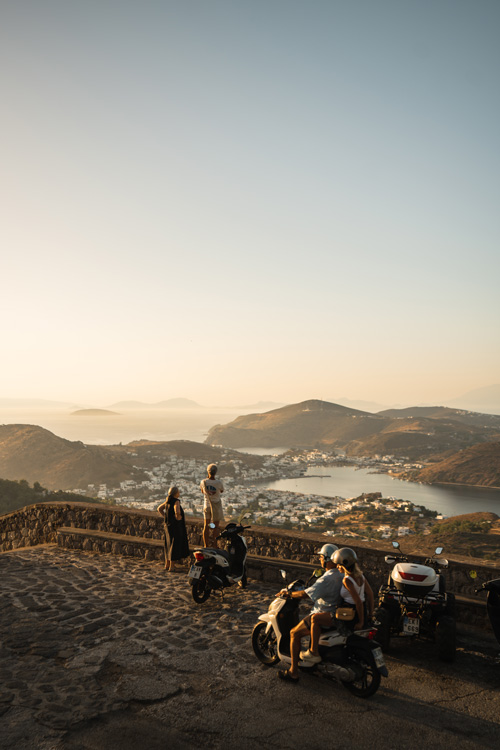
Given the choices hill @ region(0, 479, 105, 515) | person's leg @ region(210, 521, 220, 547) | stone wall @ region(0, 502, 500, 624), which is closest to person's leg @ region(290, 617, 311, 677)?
stone wall @ region(0, 502, 500, 624)

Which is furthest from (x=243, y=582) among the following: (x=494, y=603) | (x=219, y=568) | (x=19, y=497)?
(x=19, y=497)

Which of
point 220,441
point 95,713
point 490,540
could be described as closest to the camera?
point 95,713

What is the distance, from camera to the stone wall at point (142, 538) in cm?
726

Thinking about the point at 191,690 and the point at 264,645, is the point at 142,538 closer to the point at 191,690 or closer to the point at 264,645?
the point at 264,645

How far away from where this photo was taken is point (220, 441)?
504ft

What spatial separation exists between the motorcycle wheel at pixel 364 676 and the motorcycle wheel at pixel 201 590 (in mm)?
3167

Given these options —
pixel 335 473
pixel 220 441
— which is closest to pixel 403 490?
pixel 335 473

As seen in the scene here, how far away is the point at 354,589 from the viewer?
4891 mm

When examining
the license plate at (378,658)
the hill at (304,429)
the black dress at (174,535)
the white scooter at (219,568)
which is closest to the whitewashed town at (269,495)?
the white scooter at (219,568)

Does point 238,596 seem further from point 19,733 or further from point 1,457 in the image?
point 1,457

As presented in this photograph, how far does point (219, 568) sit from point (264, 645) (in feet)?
7.64

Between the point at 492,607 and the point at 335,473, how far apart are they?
88142 mm

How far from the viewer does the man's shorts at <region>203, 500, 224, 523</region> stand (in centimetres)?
909

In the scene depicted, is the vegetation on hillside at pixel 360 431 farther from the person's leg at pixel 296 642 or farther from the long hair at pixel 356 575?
the person's leg at pixel 296 642
